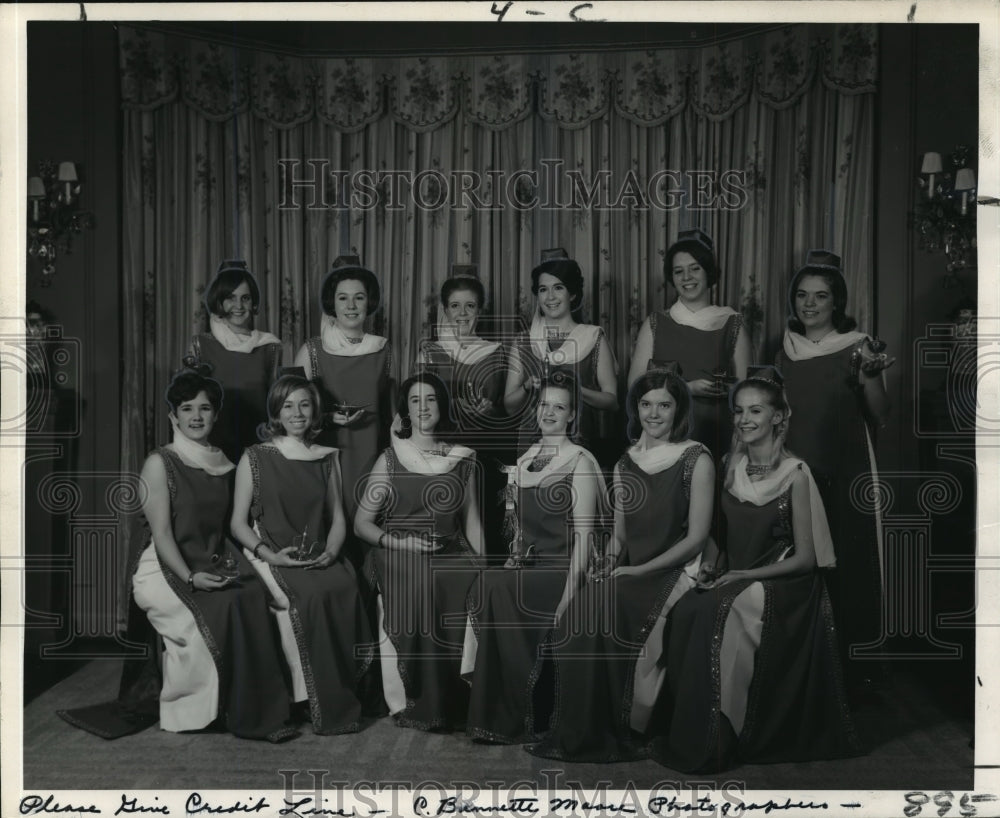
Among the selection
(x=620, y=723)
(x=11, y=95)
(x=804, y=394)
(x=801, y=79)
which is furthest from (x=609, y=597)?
(x=11, y=95)

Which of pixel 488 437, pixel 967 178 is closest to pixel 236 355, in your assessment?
pixel 488 437

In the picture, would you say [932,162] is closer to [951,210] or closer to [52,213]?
[951,210]

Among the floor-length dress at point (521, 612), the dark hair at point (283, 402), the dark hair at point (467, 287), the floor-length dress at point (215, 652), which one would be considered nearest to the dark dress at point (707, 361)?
the floor-length dress at point (521, 612)

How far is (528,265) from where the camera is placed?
410 cm

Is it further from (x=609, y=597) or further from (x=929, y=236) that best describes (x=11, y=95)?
(x=929, y=236)

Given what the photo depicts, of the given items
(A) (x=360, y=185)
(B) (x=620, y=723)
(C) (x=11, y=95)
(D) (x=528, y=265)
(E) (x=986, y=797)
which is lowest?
(E) (x=986, y=797)

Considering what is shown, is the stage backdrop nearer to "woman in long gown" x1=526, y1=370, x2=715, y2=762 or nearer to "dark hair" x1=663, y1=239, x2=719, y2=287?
"dark hair" x1=663, y1=239, x2=719, y2=287

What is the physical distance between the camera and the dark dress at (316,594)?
393 centimetres

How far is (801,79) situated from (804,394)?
3.98 ft

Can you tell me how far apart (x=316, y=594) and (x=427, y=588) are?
42cm

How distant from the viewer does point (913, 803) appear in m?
3.81

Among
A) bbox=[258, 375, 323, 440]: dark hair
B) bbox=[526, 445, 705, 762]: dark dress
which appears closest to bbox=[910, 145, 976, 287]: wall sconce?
bbox=[526, 445, 705, 762]: dark dress

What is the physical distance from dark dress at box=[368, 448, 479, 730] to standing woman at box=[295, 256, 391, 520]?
143 millimetres

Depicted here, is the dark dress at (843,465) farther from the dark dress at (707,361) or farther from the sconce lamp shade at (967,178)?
the sconce lamp shade at (967,178)
